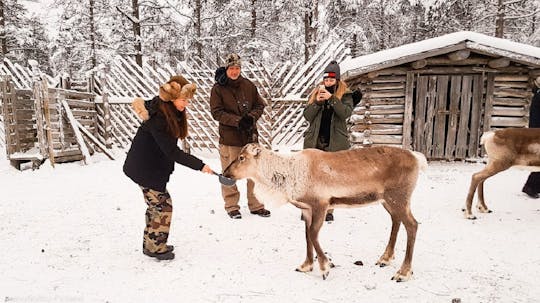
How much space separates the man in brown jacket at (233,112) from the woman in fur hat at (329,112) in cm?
88

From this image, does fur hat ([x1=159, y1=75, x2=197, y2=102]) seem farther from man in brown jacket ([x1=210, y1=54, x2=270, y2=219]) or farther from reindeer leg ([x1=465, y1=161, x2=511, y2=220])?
reindeer leg ([x1=465, y1=161, x2=511, y2=220])

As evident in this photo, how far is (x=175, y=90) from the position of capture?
338cm

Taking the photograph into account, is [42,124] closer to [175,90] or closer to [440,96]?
[175,90]

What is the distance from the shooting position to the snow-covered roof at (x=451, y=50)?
796 cm

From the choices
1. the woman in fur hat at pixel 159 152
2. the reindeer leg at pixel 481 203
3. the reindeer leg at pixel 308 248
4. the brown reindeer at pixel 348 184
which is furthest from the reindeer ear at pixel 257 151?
the reindeer leg at pixel 481 203

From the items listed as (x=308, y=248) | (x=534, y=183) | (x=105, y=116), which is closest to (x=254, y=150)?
(x=308, y=248)

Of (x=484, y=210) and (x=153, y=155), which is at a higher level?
(x=153, y=155)

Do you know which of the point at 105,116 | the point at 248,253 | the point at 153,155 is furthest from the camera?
the point at 105,116

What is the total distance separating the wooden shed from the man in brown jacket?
4577 millimetres

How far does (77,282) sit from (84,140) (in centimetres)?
777

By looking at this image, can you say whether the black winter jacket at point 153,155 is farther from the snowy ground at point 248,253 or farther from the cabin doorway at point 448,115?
the cabin doorway at point 448,115

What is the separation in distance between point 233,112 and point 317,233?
2449 mm

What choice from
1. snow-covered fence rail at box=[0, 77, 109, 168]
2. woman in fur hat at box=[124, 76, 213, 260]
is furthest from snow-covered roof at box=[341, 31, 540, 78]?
snow-covered fence rail at box=[0, 77, 109, 168]

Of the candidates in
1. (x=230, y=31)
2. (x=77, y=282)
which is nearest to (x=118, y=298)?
(x=77, y=282)
